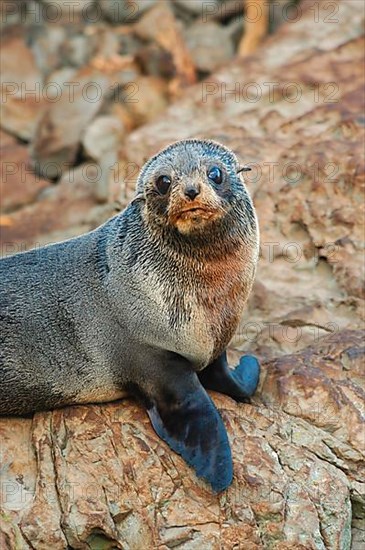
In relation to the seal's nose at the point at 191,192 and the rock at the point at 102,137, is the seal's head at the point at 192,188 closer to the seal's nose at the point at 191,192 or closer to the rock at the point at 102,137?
the seal's nose at the point at 191,192

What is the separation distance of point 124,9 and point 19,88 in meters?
2.08

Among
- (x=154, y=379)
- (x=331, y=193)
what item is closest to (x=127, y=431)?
(x=154, y=379)

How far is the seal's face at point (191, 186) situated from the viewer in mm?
5707

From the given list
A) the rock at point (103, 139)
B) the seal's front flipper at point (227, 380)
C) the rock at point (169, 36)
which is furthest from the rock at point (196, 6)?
the seal's front flipper at point (227, 380)

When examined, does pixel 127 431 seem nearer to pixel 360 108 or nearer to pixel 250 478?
pixel 250 478

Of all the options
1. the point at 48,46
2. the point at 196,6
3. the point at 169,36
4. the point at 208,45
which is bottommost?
the point at 48,46

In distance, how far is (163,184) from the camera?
592cm

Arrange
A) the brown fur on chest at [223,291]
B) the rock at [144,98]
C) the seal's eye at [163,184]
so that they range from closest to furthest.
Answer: the seal's eye at [163,184] → the brown fur on chest at [223,291] → the rock at [144,98]

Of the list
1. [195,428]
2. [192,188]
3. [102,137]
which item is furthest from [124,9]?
[195,428]

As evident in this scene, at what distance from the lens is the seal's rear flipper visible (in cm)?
573

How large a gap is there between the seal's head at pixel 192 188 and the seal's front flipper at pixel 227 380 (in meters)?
1.10

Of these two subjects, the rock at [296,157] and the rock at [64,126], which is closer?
the rock at [296,157]

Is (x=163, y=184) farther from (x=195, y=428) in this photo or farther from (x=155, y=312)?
(x=195, y=428)

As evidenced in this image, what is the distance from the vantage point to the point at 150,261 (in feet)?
20.4
